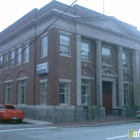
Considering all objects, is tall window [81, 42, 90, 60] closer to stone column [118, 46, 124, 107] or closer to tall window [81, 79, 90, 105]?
tall window [81, 79, 90, 105]

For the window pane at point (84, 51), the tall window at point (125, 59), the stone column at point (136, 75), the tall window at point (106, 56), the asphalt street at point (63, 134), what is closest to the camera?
the asphalt street at point (63, 134)

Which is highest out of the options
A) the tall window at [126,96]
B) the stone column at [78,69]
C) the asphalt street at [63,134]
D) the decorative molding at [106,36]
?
the decorative molding at [106,36]

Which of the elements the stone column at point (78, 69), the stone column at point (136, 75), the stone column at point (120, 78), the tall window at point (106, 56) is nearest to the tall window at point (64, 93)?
the stone column at point (78, 69)

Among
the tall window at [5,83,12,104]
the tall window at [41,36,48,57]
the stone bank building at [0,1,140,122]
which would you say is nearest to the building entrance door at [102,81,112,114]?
the stone bank building at [0,1,140,122]

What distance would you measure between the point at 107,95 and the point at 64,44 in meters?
7.77

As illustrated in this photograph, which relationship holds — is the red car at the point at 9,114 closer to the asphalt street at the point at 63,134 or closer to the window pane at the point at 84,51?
the asphalt street at the point at 63,134

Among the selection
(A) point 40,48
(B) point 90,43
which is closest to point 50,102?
(A) point 40,48

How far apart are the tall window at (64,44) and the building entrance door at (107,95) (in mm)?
6038

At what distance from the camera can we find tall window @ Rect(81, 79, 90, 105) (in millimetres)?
22969

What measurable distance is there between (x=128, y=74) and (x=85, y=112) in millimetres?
8689

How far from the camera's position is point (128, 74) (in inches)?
1096

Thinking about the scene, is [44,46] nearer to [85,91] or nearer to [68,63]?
[68,63]

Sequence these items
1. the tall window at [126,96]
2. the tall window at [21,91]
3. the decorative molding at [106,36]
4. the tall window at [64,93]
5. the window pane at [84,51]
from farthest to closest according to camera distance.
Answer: the tall window at [126,96] → the tall window at [21,91] → the window pane at [84,51] → the decorative molding at [106,36] → the tall window at [64,93]

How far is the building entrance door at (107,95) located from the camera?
25188mm
